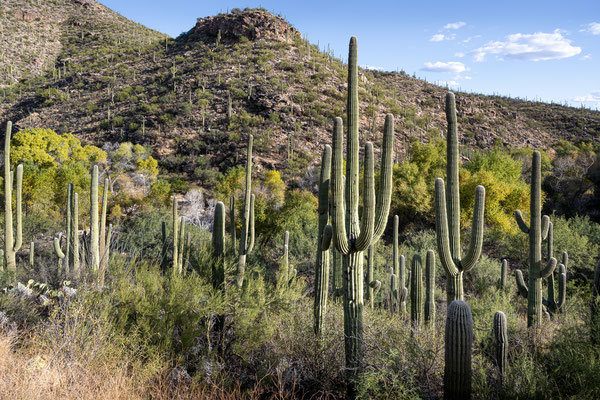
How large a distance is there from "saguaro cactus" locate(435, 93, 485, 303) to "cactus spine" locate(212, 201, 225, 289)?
11.7ft

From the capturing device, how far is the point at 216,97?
4091 cm

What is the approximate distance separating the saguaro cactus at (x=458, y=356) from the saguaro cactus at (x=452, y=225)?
1.29 meters

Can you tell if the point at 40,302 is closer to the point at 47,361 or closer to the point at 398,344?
the point at 47,361

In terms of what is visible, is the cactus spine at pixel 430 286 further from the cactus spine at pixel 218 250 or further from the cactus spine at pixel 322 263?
the cactus spine at pixel 218 250

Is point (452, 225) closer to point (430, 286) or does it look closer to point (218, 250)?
point (430, 286)

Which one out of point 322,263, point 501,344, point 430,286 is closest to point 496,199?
point 430,286

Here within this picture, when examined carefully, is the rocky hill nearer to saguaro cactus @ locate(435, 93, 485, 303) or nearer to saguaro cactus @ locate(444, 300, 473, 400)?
saguaro cactus @ locate(435, 93, 485, 303)

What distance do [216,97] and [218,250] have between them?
124 ft

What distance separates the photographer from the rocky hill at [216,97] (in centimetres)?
3616

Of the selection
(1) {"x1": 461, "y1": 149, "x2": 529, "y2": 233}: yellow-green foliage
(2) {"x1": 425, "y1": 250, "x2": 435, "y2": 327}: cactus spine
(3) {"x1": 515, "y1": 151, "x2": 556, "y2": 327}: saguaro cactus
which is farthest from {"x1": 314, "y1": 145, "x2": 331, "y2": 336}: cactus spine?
(1) {"x1": 461, "y1": 149, "x2": 529, "y2": 233}: yellow-green foliage

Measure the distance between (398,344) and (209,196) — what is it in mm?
24828

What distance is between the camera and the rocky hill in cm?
3616

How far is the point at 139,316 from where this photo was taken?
5145 millimetres

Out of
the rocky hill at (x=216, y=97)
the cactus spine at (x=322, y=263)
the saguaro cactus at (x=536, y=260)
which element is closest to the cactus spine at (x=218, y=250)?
the cactus spine at (x=322, y=263)
